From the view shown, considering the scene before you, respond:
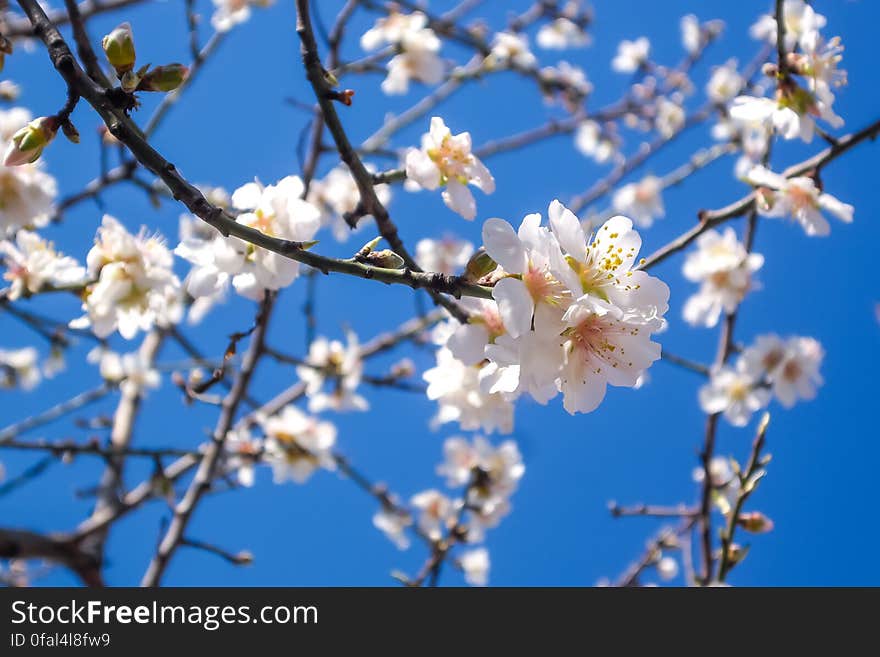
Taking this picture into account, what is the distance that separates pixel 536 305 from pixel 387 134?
7.98ft

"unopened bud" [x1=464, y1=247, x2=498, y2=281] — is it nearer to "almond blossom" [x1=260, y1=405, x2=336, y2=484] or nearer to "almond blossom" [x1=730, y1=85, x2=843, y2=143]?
"almond blossom" [x1=730, y1=85, x2=843, y2=143]

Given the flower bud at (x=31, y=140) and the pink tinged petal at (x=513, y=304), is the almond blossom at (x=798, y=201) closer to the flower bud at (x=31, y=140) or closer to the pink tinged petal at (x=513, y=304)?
the pink tinged petal at (x=513, y=304)

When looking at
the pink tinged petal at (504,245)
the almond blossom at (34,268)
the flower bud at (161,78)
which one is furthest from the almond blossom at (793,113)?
the almond blossom at (34,268)

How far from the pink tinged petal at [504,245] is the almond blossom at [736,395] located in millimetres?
2048

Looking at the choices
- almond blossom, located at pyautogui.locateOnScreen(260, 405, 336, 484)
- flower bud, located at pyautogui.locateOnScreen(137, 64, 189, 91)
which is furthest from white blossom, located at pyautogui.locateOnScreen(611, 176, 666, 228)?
flower bud, located at pyautogui.locateOnScreen(137, 64, 189, 91)

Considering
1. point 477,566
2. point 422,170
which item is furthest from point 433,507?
point 422,170

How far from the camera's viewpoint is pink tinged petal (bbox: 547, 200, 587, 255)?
98 cm

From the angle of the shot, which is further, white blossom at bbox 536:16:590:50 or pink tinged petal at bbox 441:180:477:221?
white blossom at bbox 536:16:590:50

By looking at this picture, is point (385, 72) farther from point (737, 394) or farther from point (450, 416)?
point (737, 394)

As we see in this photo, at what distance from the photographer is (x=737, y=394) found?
2.88 meters

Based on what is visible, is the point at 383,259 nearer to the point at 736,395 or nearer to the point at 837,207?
the point at 837,207

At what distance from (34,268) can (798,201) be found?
2.00m

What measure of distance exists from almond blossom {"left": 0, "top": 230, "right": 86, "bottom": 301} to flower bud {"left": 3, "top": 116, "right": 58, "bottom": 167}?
708mm

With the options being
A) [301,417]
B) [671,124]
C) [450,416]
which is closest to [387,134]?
[301,417]
